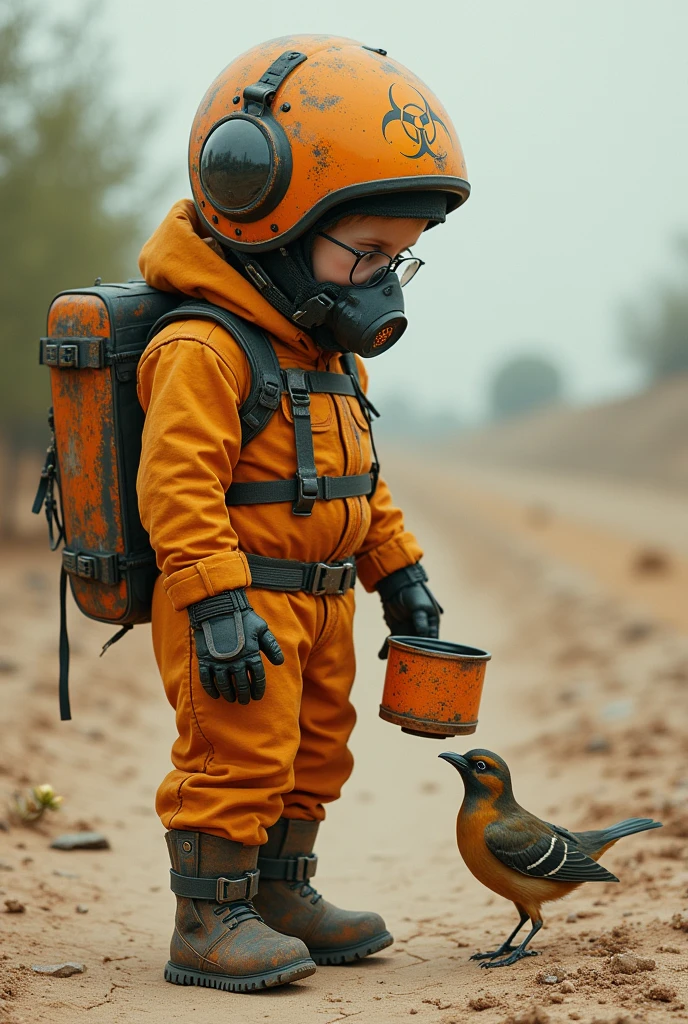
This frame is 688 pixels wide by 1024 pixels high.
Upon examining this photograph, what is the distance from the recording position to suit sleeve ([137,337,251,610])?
2.99 metres

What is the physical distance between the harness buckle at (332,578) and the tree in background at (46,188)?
1063cm

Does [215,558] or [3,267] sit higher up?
[3,267]

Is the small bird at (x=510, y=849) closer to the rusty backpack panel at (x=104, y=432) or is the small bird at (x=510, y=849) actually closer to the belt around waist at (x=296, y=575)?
the belt around waist at (x=296, y=575)

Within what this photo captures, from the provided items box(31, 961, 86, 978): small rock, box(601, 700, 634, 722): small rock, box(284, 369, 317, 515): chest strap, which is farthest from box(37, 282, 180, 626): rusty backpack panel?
box(601, 700, 634, 722): small rock

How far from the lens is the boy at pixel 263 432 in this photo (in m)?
3.05

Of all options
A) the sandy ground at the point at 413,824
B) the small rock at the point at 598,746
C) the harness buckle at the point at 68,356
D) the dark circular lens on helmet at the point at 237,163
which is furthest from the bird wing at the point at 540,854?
the small rock at the point at 598,746

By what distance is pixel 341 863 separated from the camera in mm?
5000

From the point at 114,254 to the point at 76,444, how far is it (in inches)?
514

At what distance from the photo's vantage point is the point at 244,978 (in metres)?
3.10

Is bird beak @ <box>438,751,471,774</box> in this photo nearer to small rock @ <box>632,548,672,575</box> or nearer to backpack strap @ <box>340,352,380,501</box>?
backpack strap @ <box>340,352,380,501</box>

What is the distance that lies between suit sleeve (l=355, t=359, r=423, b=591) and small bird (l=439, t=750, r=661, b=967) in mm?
777

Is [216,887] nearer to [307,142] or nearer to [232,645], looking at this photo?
[232,645]

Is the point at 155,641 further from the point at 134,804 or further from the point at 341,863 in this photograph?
the point at 134,804

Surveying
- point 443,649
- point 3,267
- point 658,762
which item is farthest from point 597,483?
point 443,649
